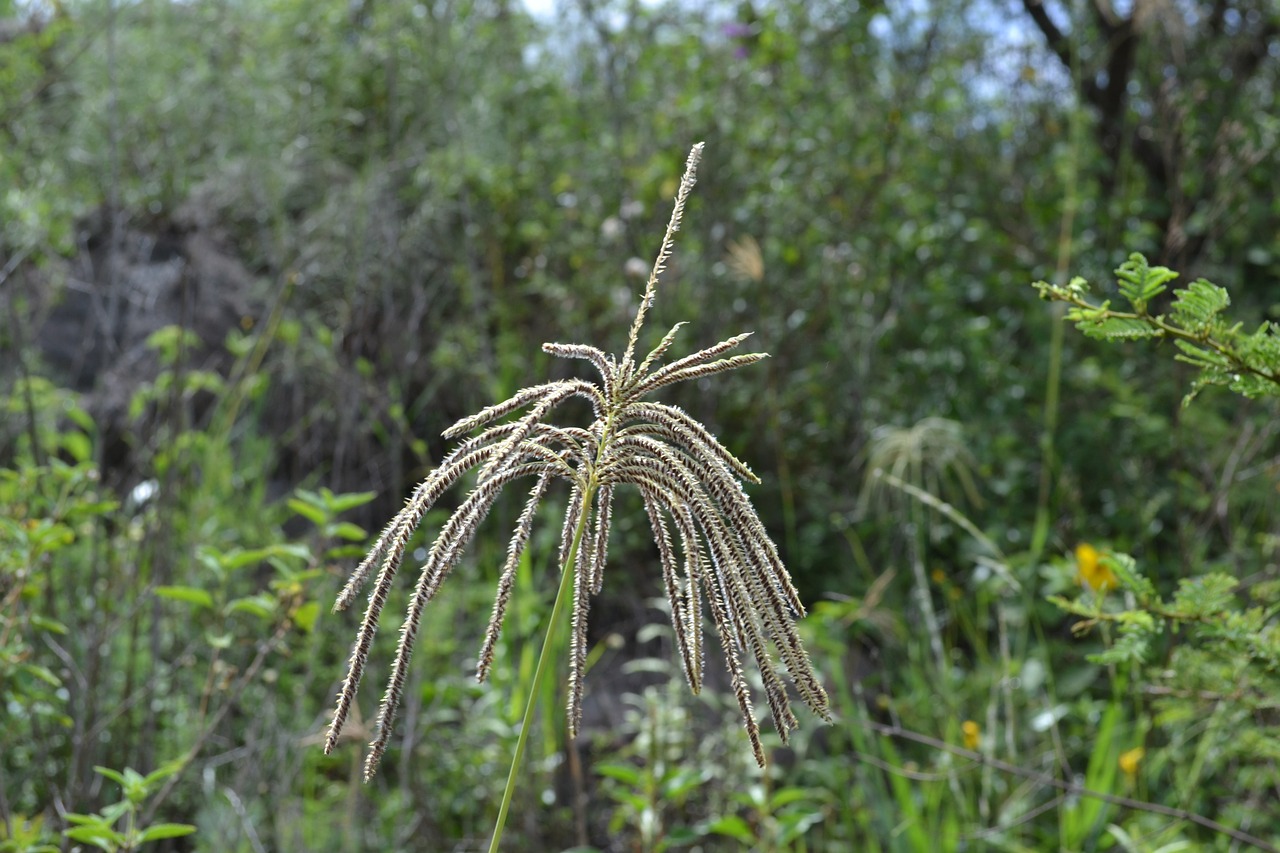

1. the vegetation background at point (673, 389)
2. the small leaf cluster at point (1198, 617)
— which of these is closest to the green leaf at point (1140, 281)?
the small leaf cluster at point (1198, 617)

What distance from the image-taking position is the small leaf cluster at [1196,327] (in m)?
1.28

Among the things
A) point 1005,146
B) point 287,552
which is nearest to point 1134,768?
point 287,552

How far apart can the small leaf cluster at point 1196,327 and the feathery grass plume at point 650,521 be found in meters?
0.52

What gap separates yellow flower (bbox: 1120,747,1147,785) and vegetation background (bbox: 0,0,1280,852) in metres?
0.02

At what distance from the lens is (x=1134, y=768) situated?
2.96 metres

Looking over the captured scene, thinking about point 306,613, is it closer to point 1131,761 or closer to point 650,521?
point 650,521

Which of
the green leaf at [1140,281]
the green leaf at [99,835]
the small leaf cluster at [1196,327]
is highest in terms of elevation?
the green leaf at [1140,281]

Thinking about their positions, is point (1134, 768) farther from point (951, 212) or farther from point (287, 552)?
point (951, 212)

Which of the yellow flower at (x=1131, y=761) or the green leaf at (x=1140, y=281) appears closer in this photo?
the green leaf at (x=1140, y=281)

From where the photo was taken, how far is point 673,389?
456cm

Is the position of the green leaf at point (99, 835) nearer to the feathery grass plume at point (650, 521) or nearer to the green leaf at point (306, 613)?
the green leaf at point (306, 613)

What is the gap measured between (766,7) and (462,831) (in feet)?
11.2

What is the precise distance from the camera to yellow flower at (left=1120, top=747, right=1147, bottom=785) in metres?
2.88

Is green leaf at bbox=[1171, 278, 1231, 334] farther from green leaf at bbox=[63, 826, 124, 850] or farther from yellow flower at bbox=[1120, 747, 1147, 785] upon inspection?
yellow flower at bbox=[1120, 747, 1147, 785]
